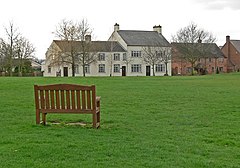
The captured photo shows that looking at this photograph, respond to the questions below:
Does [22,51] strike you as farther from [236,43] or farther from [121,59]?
[236,43]

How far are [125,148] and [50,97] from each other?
370 centimetres

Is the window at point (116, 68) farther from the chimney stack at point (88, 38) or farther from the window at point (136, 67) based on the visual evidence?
the chimney stack at point (88, 38)

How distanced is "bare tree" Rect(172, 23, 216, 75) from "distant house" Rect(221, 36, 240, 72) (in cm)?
2226

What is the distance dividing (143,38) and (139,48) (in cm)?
329

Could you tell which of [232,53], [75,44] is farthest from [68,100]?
[232,53]

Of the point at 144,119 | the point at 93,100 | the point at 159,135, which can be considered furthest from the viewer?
the point at 144,119

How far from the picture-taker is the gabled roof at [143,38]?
92.3 metres

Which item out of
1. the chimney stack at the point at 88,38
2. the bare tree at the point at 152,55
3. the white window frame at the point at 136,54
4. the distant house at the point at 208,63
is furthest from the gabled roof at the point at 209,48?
the chimney stack at the point at 88,38

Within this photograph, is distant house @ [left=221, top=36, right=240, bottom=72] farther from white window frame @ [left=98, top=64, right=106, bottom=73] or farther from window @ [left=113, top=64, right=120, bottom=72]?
white window frame @ [left=98, top=64, right=106, bottom=73]

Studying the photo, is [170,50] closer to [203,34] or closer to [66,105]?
[203,34]

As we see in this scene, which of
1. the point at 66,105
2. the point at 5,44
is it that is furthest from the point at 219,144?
the point at 5,44

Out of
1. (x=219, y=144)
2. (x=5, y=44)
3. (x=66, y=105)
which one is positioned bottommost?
(x=219, y=144)

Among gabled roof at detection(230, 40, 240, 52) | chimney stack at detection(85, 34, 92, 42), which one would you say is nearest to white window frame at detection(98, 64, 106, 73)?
chimney stack at detection(85, 34, 92, 42)

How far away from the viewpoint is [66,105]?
11102mm
